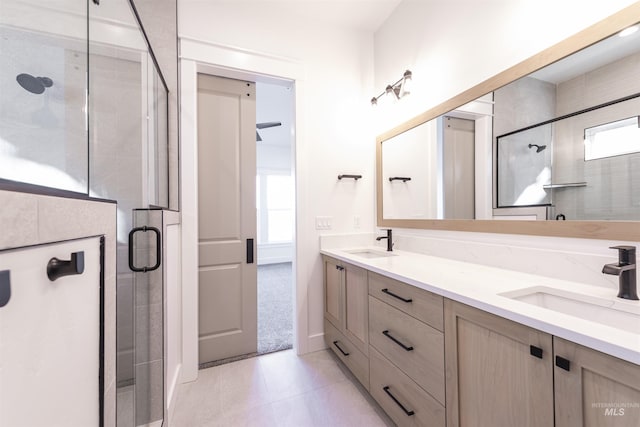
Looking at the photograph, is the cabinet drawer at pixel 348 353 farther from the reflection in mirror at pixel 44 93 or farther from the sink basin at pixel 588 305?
the reflection in mirror at pixel 44 93

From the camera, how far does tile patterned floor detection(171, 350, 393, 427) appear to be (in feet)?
4.86

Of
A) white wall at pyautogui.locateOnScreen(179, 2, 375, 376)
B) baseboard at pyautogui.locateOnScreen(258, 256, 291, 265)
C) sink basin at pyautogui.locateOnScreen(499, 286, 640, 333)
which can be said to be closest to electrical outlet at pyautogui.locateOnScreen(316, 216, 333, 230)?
white wall at pyautogui.locateOnScreen(179, 2, 375, 376)

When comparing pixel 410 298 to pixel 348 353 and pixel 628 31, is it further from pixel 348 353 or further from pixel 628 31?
pixel 628 31

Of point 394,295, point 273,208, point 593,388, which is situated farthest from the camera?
point 273,208

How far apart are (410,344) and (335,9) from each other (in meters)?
2.62

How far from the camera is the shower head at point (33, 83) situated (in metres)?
0.74

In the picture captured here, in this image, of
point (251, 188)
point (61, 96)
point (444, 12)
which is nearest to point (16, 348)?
point (61, 96)

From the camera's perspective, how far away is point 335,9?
7.16 feet

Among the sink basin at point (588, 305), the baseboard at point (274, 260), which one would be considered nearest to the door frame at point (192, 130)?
the sink basin at point (588, 305)

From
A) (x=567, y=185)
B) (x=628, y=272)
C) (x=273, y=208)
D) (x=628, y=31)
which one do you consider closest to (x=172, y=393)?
(x=628, y=272)

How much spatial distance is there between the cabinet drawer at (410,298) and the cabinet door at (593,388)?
404 millimetres

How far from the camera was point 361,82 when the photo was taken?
97.6 inches

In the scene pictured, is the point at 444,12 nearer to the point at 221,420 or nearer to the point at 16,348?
the point at 16,348

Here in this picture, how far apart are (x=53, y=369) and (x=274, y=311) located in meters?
2.71
